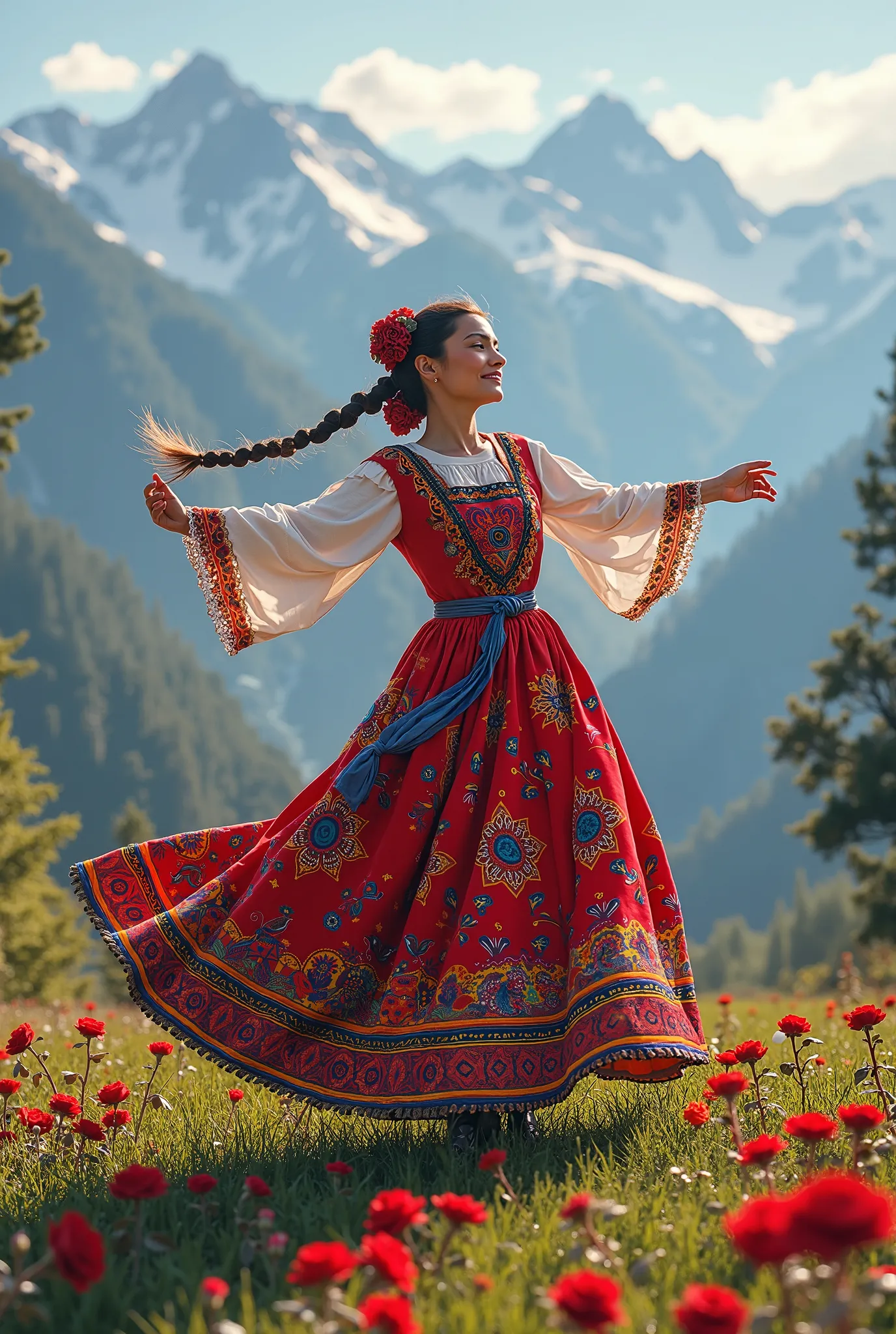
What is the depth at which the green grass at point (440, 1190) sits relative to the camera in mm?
2477

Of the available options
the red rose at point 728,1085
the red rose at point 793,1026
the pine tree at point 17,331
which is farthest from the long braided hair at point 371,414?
the pine tree at point 17,331

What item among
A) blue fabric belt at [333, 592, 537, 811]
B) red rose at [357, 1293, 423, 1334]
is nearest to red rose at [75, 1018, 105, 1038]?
blue fabric belt at [333, 592, 537, 811]

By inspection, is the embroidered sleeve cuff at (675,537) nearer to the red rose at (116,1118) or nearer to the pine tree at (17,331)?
the red rose at (116,1118)

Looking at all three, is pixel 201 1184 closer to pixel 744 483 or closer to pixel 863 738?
pixel 744 483

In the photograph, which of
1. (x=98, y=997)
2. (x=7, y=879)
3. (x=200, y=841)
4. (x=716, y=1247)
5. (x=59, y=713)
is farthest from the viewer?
(x=59, y=713)

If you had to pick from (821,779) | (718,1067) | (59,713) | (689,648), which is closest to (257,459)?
(718,1067)

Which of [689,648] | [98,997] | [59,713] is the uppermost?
[689,648]

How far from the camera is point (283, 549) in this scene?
460cm

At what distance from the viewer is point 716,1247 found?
2.65 metres

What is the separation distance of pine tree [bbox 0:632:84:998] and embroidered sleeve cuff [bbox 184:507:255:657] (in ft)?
49.5

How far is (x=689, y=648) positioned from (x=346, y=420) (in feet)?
571

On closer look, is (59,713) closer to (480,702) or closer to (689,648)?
(689,648)

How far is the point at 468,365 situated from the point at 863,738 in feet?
42.2

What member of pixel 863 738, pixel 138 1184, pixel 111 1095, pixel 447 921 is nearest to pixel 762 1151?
pixel 138 1184
